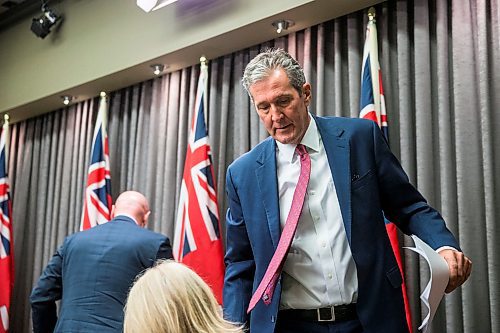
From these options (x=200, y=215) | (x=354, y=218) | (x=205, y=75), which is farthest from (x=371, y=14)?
(x=354, y=218)

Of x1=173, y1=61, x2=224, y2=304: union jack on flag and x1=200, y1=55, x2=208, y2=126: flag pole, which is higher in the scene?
x1=200, y1=55, x2=208, y2=126: flag pole

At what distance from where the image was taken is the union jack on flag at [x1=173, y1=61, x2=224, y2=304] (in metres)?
4.20

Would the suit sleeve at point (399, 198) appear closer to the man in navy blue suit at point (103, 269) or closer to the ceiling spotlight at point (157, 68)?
the man in navy blue suit at point (103, 269)

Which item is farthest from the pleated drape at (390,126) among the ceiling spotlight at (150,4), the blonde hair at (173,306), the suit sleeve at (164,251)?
the blonde hair at (173,306)

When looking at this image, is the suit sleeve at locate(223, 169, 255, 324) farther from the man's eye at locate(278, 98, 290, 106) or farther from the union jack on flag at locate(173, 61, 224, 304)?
the union jack on flag at locate(173, 61, 224, 304)

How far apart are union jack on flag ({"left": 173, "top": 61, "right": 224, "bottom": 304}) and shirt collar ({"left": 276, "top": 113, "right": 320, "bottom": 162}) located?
6.78ft

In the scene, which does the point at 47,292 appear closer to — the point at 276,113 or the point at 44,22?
the point at 276,113

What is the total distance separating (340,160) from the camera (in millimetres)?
2066

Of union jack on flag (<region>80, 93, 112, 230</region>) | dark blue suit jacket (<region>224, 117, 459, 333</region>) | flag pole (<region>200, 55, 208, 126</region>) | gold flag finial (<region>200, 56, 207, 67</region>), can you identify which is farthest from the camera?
union jack on flag (<region>80, 93, 112, 230</region>)

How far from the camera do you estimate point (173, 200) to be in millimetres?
4953

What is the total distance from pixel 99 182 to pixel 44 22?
145 centimetres

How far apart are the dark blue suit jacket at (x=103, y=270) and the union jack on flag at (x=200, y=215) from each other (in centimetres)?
56

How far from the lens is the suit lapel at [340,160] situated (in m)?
2.00

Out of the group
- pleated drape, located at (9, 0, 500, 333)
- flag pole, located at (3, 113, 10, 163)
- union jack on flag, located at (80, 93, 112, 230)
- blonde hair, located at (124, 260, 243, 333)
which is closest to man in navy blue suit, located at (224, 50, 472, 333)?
blonde hair, located at (124, 260, 243, 333)
